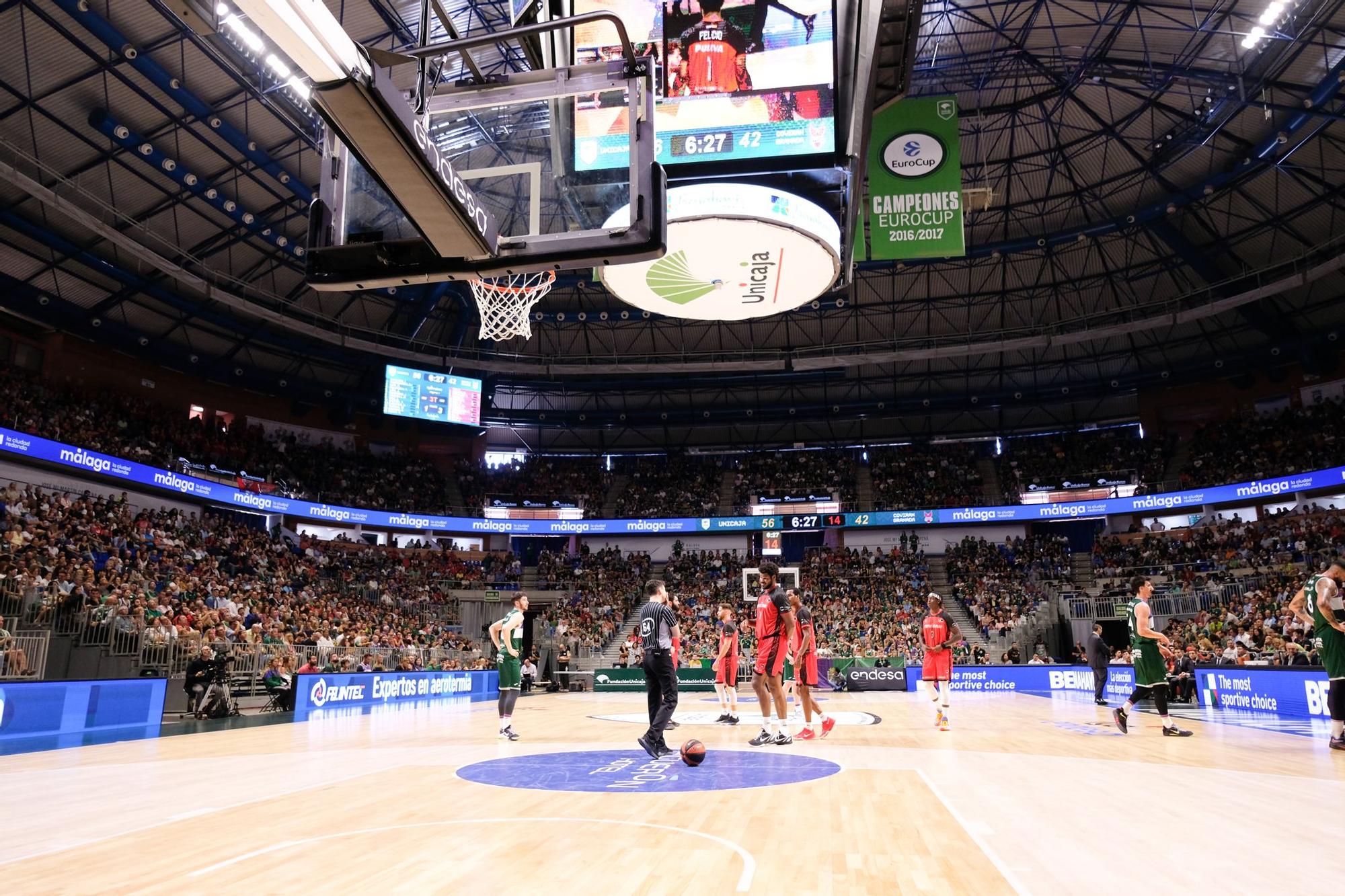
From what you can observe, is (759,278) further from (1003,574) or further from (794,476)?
(794,476)

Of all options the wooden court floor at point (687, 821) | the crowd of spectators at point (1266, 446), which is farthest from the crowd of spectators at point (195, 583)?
the crowd of spectators at point (1266, 446)

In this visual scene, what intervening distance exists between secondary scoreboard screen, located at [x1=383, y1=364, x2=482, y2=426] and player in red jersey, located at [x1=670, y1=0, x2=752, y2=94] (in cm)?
2507

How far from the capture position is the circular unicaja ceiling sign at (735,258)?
9.69 m

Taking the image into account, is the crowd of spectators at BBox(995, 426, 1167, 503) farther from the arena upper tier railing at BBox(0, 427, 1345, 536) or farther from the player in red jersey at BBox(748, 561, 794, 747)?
the player in red jersey at BBox(748, 561, 794, 747)

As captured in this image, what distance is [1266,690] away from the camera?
1509cm

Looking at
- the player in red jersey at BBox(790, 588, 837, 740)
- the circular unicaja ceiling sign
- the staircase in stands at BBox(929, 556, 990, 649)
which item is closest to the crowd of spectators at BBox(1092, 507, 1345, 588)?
the staircase in stands at BBox(929, 556, 990, 649)

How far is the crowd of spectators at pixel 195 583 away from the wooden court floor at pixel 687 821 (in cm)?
867

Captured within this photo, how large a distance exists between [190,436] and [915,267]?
27.6 m

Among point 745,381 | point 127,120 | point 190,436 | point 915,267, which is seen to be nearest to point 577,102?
point 127,120

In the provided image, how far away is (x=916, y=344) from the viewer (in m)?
36.3

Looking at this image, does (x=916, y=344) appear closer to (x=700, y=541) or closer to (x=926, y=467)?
(x=926, y=467)

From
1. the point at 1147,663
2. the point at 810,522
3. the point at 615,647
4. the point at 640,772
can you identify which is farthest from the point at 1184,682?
the point at 810,522

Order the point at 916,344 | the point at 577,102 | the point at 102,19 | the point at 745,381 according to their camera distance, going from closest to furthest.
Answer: the point at 577,102 < the point at 102,19 < the point at 916,344 < the point at 745,381

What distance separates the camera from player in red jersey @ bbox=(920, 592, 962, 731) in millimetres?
13711
